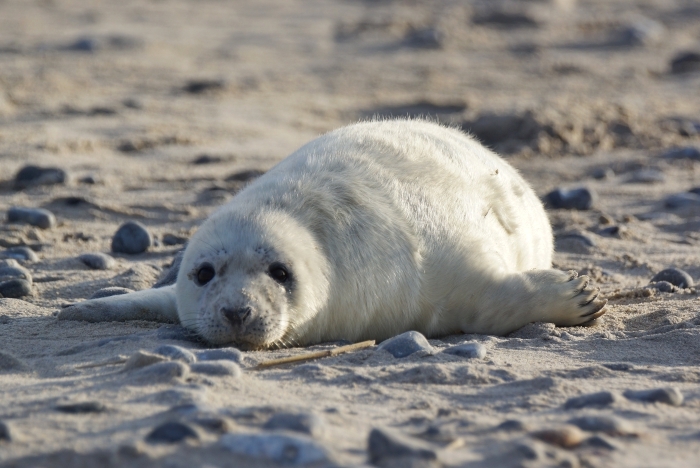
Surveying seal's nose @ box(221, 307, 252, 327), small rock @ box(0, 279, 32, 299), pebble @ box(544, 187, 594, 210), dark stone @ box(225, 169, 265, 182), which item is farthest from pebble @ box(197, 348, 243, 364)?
dark stone @ box(225, 169, 265, 182)

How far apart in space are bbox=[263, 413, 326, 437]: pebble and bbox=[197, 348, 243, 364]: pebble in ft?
2.71

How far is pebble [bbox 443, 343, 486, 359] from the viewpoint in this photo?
340cm

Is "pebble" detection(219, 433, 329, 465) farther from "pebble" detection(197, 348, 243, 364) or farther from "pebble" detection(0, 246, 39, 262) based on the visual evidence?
"pebble" detection(0, 246, 39, 262)

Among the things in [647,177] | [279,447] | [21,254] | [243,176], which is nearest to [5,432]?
[279,447]

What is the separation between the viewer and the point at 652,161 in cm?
829

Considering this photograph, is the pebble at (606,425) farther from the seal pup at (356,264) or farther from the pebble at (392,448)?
the seal pup at (356,264)

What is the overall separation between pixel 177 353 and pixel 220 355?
17 cm

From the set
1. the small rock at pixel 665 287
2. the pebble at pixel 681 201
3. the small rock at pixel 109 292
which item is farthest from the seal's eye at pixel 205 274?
the pebble at pixel 681 201

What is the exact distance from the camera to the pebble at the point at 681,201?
6793mm

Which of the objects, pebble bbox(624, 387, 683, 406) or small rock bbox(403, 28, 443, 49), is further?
small rock bbox(403, 28, 443, 49)

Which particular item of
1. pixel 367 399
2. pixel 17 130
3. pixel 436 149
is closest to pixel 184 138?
pixel 17 130

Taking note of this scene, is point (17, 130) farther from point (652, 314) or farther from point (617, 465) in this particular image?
point (617, 465)

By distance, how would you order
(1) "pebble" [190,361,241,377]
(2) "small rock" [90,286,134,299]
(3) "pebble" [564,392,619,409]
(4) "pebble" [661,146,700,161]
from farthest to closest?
(4) "pebble" [661,146,700,161], (2) "small rock" [90,286,134,299], (1) "pebble" [190,361,241,377], (3) "pebble" [564,392,619,409]

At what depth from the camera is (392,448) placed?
7.39ft
